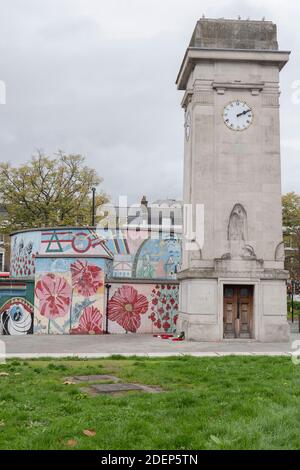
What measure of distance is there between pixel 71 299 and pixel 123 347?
7.41 metres

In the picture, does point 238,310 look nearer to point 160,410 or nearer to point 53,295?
point 53,295

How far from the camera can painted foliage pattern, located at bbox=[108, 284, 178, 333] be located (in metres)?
27.3

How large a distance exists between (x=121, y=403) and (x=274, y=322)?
52.0ft

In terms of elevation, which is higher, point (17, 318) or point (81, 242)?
point (81, 242)

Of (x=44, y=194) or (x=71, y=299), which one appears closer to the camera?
(x=71, y=299)

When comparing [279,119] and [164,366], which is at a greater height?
[279,119]

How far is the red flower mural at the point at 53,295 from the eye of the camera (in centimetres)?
2667

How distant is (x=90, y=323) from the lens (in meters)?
26.8

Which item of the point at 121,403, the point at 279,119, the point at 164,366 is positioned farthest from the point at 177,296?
the point at 121,403

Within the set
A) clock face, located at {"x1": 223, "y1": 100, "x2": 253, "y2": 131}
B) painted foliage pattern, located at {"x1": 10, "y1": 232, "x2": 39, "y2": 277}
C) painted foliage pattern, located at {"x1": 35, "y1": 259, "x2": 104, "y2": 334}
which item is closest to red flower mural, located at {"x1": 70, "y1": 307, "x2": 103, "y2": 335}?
painted foliage pattern, located at {"x1": 35, "y1": 259, "x2": 104, "y2": 334}

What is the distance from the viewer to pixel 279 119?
2509cm

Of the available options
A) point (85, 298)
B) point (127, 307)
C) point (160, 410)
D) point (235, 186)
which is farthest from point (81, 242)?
point (160, 410)

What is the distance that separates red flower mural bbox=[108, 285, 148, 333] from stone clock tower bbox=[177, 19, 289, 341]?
111 inches

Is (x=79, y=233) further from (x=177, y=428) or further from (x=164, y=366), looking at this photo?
(x=177, y=428)
